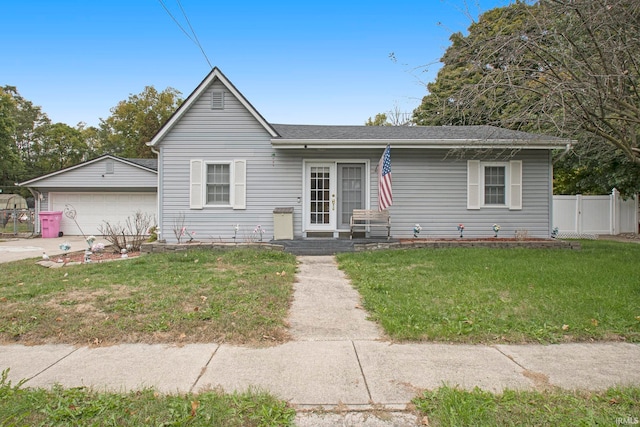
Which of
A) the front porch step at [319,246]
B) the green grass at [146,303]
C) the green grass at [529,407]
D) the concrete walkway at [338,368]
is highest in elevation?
the front porch step at [319,246]

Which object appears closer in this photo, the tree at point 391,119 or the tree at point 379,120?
the tree at point 391,119

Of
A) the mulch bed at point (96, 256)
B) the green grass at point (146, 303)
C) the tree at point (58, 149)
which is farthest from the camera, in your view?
the tree at point (58, 149)

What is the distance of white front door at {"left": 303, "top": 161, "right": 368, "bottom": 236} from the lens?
10.6 m

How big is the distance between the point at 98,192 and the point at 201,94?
984cm

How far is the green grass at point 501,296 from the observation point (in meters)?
3.73

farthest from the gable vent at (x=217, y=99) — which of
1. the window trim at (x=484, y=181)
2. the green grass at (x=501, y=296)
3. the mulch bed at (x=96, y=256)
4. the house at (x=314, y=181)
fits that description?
the window trim at (x=484, y=181)

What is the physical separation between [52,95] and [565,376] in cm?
2461

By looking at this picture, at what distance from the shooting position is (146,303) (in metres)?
4.62

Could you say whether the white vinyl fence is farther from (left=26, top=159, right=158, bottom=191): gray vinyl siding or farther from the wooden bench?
(left=26, top=159, right=158, bottom=191): gray vinyl siding

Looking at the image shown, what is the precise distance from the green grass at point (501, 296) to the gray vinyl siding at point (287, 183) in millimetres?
2522

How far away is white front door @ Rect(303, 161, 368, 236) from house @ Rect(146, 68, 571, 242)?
0.03m

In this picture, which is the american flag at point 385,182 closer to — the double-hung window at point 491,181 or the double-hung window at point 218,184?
the double-hung window at point 491,181

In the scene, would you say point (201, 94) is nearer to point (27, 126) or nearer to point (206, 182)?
point (206, 182)

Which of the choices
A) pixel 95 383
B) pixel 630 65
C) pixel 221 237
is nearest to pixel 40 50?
pixel 221 237
